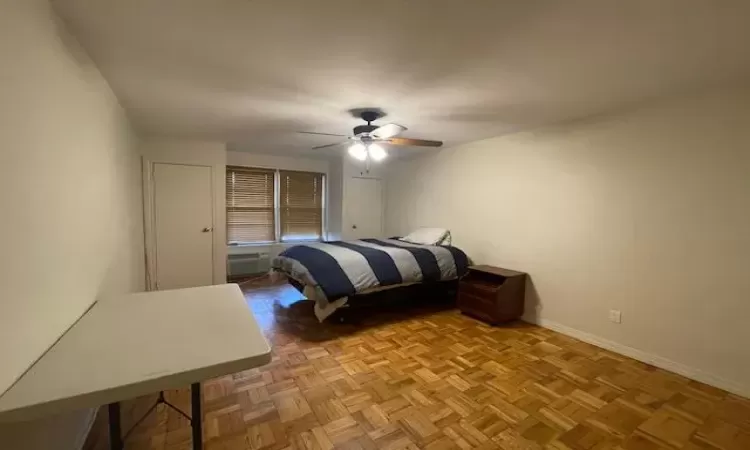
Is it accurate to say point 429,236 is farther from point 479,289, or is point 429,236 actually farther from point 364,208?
point 364,208

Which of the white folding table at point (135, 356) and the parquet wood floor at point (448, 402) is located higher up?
the white folding table at point (135, 356)

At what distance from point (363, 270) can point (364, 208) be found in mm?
2588

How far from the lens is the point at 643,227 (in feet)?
8.89

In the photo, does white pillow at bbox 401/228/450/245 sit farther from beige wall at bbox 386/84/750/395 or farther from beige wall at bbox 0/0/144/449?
beige wall at bbox 0/0/144/449

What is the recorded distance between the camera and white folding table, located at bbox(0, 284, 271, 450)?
950mm

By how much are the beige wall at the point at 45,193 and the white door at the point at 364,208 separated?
3802 millimetres

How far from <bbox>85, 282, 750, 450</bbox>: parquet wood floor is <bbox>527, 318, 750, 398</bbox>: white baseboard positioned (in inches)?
2.8

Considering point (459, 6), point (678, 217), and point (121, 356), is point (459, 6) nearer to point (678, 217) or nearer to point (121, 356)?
point (121, 356)

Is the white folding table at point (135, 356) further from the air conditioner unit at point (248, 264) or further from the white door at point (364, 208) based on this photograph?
the white door at point (364, 208)

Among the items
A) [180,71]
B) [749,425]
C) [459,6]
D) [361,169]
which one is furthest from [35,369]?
[361,169]

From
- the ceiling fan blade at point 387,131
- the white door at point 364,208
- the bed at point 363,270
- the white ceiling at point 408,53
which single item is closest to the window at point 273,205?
the white door at point 364,208

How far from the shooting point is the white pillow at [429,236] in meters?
4.60

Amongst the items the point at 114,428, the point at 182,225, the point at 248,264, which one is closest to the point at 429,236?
the point at 248,264

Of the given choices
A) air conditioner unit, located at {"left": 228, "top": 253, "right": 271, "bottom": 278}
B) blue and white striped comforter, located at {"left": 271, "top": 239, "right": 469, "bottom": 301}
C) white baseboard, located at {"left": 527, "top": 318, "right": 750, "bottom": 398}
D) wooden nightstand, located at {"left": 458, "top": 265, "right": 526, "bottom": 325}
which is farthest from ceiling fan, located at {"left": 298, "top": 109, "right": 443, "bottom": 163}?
air conditioner unit, located at {"left": 228, "top": 253, "right": 271, "bottom": 278}
